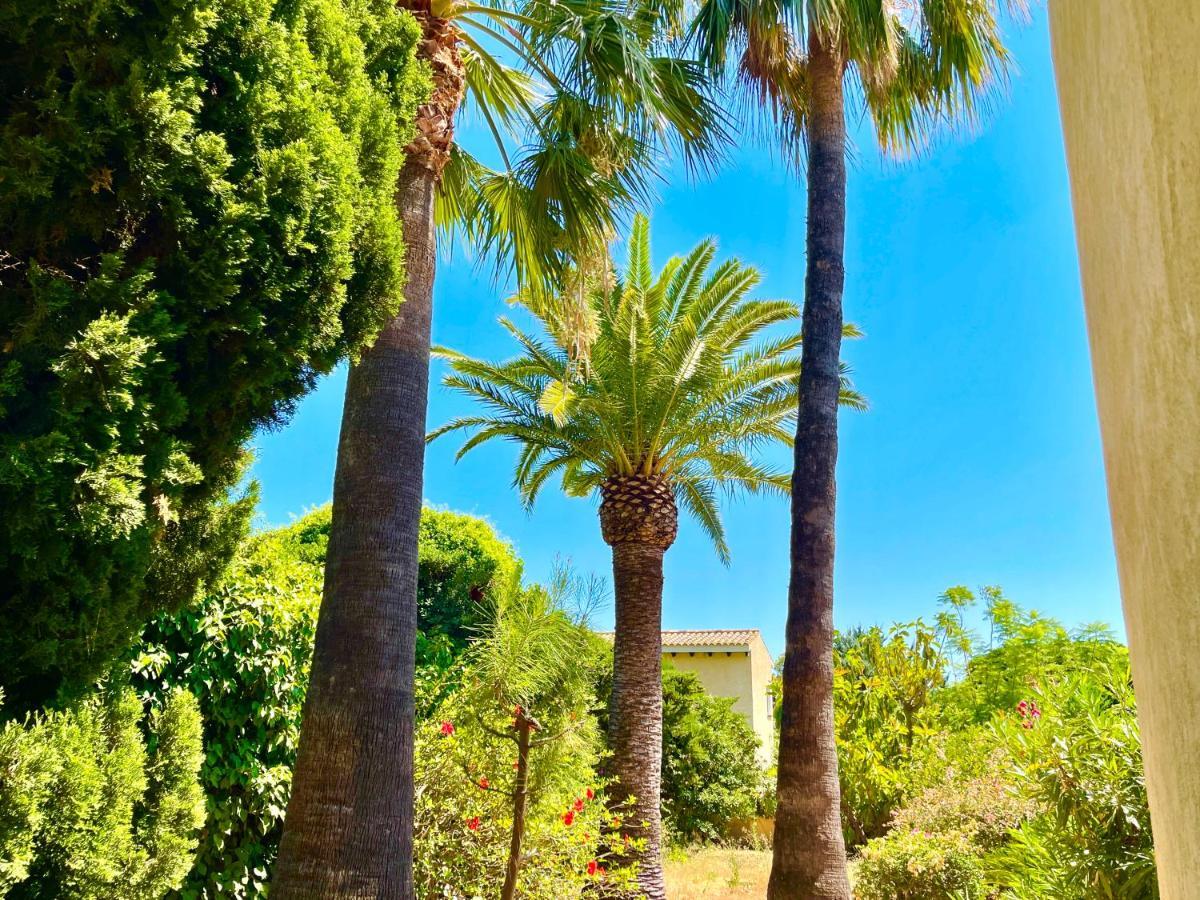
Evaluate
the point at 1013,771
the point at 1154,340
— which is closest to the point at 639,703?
the point at 1013,771

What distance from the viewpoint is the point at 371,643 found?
4.85 meters

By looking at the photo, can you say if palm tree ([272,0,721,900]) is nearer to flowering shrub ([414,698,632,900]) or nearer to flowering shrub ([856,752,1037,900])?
flowering shrub ([414,698,632,900])

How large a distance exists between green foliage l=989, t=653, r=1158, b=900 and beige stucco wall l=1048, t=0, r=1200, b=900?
3275 mm

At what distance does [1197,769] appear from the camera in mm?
1629

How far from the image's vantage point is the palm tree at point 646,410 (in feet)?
37.4

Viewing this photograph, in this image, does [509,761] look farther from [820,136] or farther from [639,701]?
[820,136]

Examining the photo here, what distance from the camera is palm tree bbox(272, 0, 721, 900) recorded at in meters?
4.59

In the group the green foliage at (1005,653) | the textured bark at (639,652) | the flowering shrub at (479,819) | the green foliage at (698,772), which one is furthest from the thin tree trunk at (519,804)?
the green foliage at (698,772)

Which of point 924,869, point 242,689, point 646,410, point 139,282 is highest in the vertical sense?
point 646,410

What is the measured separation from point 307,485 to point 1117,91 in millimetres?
13606

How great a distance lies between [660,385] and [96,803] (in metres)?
9.33

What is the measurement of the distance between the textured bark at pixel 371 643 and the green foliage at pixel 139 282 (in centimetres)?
Answer: 109

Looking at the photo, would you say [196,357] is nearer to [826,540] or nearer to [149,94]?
[149,94]

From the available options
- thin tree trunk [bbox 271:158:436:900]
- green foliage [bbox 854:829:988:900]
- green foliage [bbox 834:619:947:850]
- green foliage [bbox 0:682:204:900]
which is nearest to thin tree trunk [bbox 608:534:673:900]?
green foliage [bbox 854:829:988:900]
